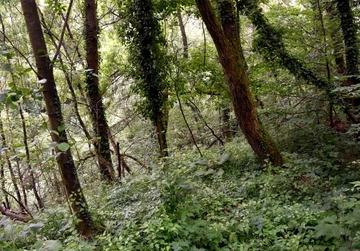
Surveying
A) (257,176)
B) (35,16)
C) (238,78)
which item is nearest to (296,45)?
(238,78)

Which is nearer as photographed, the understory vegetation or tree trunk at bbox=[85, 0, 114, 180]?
the understory vegetation

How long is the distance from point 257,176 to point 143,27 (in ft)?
15.2

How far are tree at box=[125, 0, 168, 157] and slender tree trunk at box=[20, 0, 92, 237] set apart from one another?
349 cm

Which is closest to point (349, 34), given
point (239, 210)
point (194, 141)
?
point (194, 141)

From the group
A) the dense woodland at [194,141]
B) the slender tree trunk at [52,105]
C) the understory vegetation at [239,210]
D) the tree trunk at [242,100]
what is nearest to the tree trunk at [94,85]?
the dense woodland at [194,141]

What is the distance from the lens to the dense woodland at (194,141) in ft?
10.0

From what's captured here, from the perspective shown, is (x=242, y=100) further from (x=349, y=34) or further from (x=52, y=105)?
(x=52, y=105)

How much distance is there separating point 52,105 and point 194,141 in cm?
355

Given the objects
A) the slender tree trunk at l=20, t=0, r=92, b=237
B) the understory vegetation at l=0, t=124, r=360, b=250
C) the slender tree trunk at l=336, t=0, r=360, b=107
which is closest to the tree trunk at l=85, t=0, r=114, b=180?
the understory vegetation at l=0, t=124, r=360, b=250

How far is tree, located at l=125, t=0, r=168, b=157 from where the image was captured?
23.0 ft

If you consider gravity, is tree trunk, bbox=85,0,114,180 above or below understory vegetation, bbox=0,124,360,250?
above

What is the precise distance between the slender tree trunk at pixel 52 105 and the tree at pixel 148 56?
349cm

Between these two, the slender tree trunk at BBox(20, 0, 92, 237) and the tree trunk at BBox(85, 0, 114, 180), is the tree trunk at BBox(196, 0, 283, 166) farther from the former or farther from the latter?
the tree trunk at BBox(85, 0, 114, 180)

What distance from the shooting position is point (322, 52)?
5.63 meters
